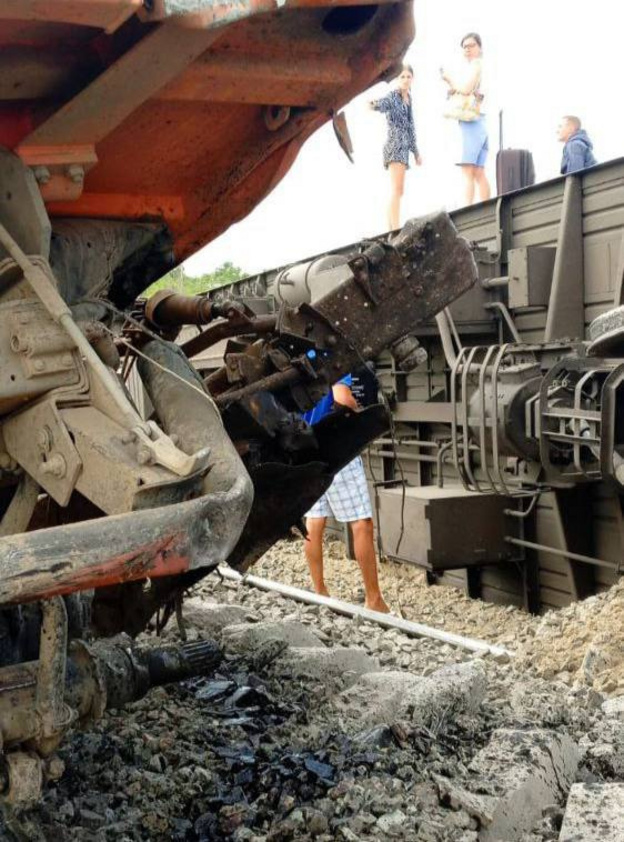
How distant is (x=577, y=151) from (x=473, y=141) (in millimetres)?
923

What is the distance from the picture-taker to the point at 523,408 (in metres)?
5.98

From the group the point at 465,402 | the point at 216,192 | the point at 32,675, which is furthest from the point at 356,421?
the point at 465,402

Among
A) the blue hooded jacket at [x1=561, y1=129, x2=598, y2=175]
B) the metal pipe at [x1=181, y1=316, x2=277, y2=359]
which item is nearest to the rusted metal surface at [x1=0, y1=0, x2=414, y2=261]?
the metal pipe at [x1=181, y1=316, x2=277, y2=359]

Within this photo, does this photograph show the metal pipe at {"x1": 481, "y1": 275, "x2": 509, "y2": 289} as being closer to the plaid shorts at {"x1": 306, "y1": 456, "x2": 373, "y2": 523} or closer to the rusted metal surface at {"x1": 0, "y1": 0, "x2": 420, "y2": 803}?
the plaid shorts at {"x1": 306, "y1": 456, "x2": 373, "y2": 523}

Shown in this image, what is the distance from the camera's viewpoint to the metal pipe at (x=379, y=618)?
15.5 ft

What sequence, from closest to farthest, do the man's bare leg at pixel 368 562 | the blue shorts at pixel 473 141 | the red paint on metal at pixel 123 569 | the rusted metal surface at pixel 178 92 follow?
the red paint on metal at pixel 123 569
the rusted metal surface at pixel 178 92
the man's bare leg at pixel 368 562
the blue shorts at pixel 473 141

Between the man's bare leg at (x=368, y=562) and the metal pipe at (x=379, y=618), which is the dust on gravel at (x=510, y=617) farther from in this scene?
the man's bare leg at (x=368, y=562)

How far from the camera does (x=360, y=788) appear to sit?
2.84m

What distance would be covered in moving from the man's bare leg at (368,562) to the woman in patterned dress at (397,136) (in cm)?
326

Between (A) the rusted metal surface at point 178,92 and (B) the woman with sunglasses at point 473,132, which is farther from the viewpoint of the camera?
(B) the woman with sunglasses at point 473,132

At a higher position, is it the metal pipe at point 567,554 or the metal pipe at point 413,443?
the metal pipe at point 413,443

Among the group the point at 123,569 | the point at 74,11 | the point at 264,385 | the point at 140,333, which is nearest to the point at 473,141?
the point at 264,385

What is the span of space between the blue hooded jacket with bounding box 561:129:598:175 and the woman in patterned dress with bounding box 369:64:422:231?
1.53 m

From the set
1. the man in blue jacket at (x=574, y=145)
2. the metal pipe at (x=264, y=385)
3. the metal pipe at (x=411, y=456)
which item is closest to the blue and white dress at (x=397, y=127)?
the man in blue jacket at (x=574, y=145)
